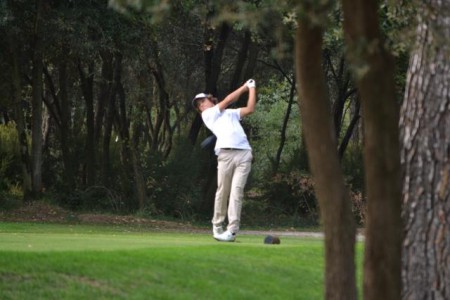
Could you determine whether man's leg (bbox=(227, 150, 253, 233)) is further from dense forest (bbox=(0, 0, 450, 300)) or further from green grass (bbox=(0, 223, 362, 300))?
green grass (bbox=(0, 223, 362, 300))

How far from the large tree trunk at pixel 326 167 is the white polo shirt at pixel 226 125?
8.63m

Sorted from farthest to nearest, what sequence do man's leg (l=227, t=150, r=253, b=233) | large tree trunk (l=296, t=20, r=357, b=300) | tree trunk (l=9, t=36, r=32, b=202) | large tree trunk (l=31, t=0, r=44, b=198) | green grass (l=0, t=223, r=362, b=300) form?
large tree trunk (l=31, t=0, r=44, b=198)
tree trunk (l=9, t=36, r=32, b=202)
man's leg (l=227, t=150, r=253, b=233)
green grass (l=0, t=223, r=362, b=300)
large tree trunk (l=296, t=20, r=357, b=300)

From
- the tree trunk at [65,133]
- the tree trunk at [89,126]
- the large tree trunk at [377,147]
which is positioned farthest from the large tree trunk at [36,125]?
the large tree trunk at [377,147]

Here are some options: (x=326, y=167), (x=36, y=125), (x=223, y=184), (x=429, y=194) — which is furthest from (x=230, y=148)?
(x=36, y=125)

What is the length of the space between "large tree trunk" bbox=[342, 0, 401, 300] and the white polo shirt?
878 cm

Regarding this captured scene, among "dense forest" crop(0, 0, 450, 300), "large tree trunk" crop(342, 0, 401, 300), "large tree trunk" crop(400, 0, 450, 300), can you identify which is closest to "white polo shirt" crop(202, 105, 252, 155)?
"dense forest" crop(0, 0, 450, 300)

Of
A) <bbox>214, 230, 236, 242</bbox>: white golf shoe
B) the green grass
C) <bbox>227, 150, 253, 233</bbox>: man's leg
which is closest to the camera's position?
the green grass

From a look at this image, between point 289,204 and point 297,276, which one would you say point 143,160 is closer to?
point 289,204

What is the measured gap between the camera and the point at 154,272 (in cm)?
1140

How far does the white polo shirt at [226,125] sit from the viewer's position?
16703 millimetres

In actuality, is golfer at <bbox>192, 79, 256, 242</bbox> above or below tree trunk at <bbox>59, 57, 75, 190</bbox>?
below

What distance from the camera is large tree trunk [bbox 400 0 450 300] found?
9516 mm

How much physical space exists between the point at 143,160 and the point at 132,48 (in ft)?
14.4

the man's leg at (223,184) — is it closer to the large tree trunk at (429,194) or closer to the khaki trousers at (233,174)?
the khaki trousers at (233,174)
